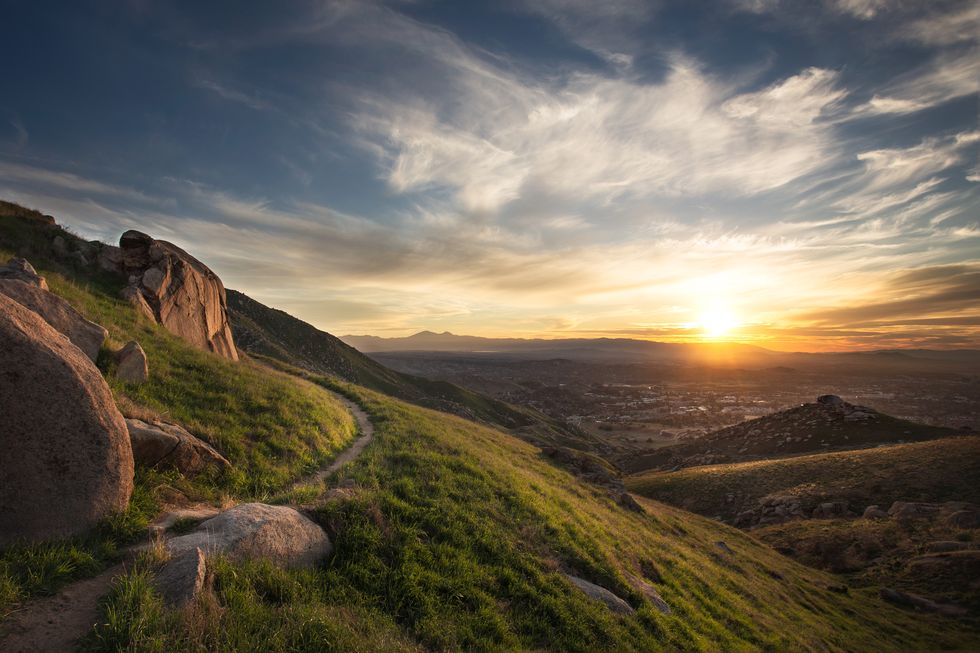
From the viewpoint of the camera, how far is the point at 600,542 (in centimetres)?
1498

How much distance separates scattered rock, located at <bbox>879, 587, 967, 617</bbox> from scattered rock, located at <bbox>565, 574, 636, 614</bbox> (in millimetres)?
27604

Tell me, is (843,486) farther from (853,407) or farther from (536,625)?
(536,625)

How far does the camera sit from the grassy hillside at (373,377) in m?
93.1

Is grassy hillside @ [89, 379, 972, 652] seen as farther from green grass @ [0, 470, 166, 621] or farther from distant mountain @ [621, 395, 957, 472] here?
distant mountain @ [621, 395, 957, 472]

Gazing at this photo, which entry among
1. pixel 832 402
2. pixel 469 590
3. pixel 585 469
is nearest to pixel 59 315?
pixel 469 590

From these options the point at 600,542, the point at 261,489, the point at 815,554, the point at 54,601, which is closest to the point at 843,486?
the point at 815,554

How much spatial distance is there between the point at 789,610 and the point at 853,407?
68091mm

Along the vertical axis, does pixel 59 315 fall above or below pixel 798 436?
above

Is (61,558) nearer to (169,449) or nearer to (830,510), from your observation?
(169,449)

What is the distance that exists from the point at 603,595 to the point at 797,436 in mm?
72127

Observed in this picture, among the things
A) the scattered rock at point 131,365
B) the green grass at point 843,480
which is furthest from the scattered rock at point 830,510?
the scattered rock at point 131,365

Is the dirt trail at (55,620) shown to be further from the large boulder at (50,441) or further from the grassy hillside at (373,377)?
the grassy hillside at (373,377)

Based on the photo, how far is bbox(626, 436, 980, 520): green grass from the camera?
129 ft

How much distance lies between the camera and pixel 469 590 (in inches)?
367
